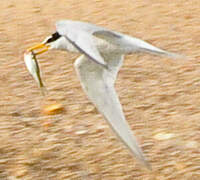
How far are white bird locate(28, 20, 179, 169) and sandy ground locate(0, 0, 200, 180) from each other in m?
0.59

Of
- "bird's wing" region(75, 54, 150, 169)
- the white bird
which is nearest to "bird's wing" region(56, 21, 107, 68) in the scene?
the white bird

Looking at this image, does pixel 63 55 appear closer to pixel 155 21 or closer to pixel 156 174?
pixel 155 21

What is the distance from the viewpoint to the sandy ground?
311 centimetres

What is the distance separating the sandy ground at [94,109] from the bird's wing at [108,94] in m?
0.59

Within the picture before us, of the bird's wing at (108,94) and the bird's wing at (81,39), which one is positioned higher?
the bird's wing at (81,39)

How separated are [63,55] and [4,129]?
86 centimetres

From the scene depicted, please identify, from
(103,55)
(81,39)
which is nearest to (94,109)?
(103,55)

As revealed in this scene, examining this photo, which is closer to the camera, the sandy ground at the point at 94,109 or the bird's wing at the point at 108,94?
the bird's wing at the point at 108,94

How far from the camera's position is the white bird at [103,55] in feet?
8.01

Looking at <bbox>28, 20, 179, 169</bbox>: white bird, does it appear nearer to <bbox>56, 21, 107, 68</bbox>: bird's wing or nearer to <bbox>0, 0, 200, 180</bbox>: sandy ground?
<bbox>56, 21, 107, 68</bbox>: bird's wing

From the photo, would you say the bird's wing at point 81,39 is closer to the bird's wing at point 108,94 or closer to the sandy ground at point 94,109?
the bird's wing at point 108,94

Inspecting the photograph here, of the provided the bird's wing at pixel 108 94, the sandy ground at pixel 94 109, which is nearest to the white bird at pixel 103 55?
the bird's wing at pixel 108 94

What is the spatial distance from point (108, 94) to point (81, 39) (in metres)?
0.28

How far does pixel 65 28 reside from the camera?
254 centimetres
